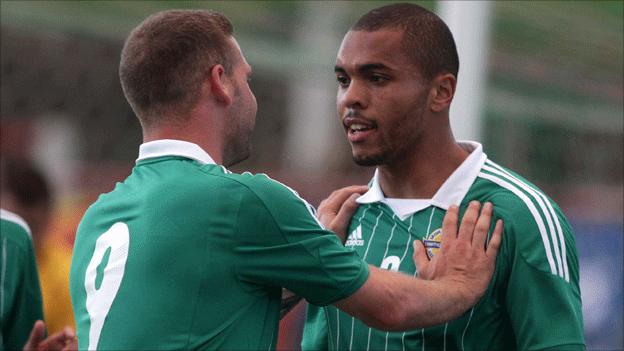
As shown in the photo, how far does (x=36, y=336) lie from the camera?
391 centimetres

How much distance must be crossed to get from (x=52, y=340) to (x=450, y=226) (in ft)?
5.50

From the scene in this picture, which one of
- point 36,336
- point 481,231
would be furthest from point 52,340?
point 481,231

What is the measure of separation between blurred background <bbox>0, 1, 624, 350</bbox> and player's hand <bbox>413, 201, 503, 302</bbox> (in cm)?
448

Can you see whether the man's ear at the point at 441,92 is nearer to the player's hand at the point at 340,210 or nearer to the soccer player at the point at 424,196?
the soccer player at the point at 424,196

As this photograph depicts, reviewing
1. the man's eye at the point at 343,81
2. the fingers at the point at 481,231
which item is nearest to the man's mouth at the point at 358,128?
the man's eye at the point at 343,81

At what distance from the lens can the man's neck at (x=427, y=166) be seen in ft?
10.6

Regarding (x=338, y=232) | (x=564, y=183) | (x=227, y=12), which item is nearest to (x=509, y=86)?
(x=564, y=183)

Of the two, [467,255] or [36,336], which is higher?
[467,255]

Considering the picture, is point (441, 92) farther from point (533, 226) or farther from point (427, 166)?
point (533, 226)

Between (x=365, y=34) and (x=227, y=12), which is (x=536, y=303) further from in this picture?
(x=227, y=12)

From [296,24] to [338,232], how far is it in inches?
344

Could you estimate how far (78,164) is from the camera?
8633mm

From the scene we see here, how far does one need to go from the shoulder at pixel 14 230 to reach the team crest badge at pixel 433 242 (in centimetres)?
193

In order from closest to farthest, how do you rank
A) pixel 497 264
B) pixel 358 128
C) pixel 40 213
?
1. pixel 497 264
2. pixel 358 128
3. pixel 40 213
